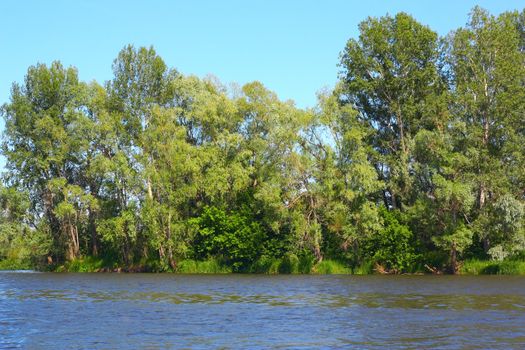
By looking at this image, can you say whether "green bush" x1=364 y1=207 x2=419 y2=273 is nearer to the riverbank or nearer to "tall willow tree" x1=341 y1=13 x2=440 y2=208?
the riverbank

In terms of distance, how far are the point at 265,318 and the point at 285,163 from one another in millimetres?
43397

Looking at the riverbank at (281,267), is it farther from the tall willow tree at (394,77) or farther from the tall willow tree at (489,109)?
the tall willow tree at (394,77)

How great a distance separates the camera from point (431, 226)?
65.1 m

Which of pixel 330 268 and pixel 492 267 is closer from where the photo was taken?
pixel 492 267

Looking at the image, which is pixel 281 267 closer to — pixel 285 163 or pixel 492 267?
pixel 285 163

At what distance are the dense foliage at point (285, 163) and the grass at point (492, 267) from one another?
3.16ft

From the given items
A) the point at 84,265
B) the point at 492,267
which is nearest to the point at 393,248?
the point at 492,267

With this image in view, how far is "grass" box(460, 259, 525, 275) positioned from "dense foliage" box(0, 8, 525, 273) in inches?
38.0

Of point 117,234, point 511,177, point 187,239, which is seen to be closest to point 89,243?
point 117,234

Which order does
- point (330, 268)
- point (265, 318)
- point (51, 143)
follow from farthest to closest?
point (51, 143) → point (330, 268) → point (265, 318)

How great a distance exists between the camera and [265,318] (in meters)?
26.6

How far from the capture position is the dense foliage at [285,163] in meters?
64.4

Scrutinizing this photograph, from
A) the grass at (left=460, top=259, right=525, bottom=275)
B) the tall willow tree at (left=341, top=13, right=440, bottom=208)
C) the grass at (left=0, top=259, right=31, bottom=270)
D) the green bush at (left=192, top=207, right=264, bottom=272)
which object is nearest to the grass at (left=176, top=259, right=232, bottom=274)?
the green bush at (left=192, top=207, right=264, bottom=272)

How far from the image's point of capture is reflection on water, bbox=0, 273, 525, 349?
20469 mm
